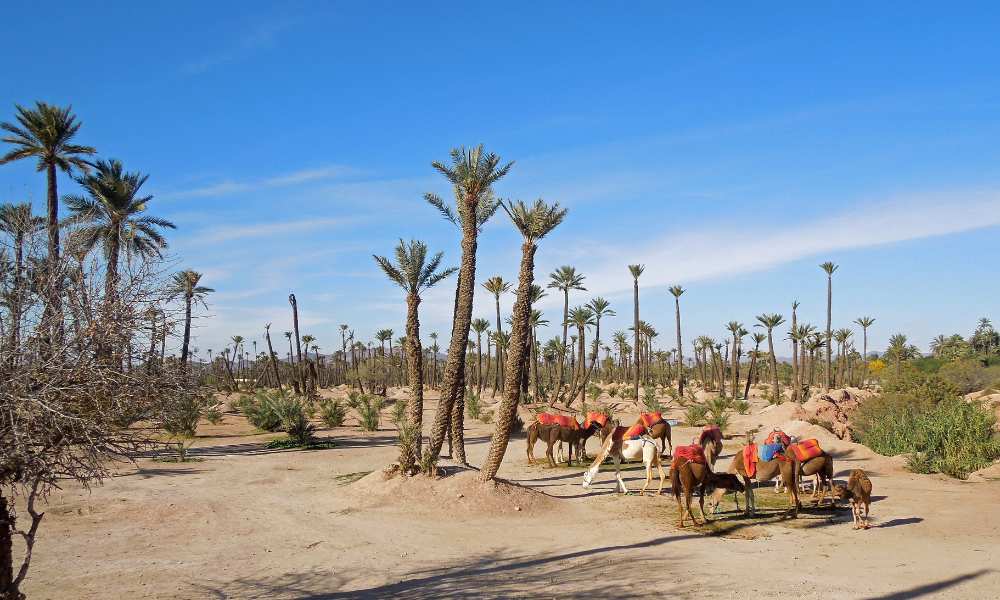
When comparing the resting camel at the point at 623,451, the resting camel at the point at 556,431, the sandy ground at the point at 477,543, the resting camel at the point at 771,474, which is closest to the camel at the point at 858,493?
the sandy ground at the point at 477,543

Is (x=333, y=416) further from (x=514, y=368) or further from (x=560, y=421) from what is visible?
(x=514, y=368)

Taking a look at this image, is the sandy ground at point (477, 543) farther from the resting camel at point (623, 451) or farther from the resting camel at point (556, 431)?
the resting camel at point (556, 431)

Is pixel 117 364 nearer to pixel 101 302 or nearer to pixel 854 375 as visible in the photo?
pixel 101 302

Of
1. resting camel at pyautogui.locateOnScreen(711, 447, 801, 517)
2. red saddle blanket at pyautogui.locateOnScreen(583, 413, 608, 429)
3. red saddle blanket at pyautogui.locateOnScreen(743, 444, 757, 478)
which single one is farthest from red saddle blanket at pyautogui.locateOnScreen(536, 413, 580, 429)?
red saddle blanket at pyautogui.locateOnScreen(743, 444, 757, 478)

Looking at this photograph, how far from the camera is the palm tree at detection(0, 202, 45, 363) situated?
20.1 ft

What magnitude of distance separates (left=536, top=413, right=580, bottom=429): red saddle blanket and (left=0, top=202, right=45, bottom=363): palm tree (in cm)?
1716

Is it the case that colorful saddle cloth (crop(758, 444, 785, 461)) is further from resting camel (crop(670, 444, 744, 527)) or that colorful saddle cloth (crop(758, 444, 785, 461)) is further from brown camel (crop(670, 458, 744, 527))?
resting camel (crop(670, 444, 744, 527))

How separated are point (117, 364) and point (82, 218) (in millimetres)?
1961

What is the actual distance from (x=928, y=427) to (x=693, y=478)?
1337 centimetres

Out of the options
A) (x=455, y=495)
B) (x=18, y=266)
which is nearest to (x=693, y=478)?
(x=455, y=495)

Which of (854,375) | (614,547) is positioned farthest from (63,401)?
(854,375)

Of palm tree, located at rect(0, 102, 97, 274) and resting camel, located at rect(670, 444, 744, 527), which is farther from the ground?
palm tree, located at rect(0, 102, 97, 274)

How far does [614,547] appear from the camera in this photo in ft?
38.7

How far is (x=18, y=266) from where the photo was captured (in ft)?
21.8
